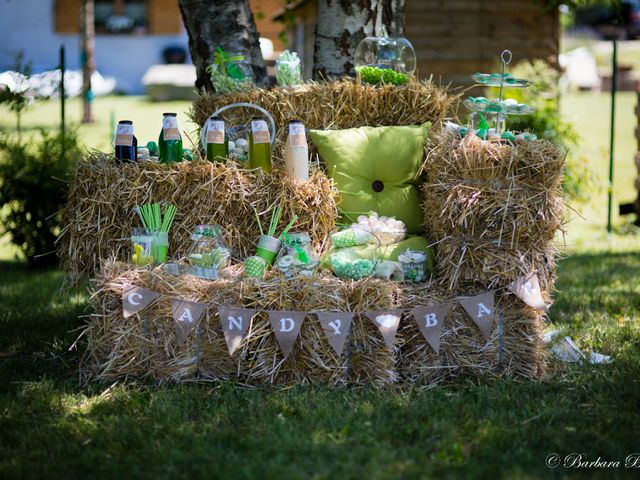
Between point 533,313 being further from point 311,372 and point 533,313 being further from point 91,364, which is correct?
point 91,364

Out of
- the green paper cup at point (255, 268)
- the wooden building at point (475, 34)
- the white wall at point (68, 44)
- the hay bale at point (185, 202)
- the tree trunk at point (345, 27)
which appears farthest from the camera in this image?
the white wall at point (68, 44)

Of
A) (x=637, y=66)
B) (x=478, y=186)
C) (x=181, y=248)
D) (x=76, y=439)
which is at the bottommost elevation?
(x=76, y=439)

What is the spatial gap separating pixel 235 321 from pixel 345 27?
2.33m

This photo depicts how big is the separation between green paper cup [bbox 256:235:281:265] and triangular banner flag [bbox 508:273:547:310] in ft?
3.76

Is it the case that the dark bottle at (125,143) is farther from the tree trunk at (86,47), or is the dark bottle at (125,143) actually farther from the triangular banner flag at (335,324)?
the tree trunk at (86,47)

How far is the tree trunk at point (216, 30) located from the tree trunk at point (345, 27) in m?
0.43

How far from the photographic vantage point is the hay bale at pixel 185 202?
4.25 meters

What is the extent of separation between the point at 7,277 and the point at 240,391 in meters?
3.37

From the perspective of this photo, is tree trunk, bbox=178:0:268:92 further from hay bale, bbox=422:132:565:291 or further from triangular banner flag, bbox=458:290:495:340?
triangular banner flag, bbox=458:290:495:340

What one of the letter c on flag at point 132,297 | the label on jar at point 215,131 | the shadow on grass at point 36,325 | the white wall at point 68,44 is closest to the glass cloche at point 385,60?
the label on jar at point 215,131

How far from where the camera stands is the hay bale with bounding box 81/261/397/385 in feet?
12.1

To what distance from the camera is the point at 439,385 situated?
3.76 metres

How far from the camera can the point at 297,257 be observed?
157 inches

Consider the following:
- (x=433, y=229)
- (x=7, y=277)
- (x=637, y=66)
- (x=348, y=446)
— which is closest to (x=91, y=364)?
(x=348, y=446)
